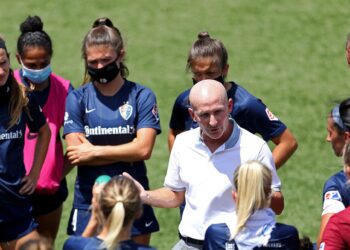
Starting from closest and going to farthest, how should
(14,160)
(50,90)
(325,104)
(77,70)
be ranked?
1. (14,160)
2. (50,90)
3. (325,104)
4. (77,70)

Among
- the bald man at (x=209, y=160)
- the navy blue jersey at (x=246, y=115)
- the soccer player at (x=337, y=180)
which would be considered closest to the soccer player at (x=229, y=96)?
the navy blue jersey at (x=246, y=115)

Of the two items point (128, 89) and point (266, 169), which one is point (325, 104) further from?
point (266, 169)

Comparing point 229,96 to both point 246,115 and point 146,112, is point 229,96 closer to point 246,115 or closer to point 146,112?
point 246,115

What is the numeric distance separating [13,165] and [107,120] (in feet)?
2.39

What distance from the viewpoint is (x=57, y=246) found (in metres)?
9.37

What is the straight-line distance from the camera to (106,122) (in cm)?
732

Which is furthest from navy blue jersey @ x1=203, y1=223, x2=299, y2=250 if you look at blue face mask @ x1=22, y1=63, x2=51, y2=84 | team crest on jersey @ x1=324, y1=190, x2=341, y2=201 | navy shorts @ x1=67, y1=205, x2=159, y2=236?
blue face mask @ x1=22, y1=63, x2=51, y2=84

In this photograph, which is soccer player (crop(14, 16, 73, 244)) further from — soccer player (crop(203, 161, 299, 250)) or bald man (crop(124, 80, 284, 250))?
soccer player (crop(203, 161, 299, 250))

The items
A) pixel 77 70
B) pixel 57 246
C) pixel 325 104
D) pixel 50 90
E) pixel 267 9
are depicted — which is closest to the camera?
pixel 50 90

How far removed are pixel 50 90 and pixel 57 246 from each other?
6.45 ft

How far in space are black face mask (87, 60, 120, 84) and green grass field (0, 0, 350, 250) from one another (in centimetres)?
330

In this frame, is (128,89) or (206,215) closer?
(206,215)

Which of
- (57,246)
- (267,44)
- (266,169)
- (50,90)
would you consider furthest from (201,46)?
(267,44)

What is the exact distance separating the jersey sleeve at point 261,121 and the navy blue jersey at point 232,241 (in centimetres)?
153
